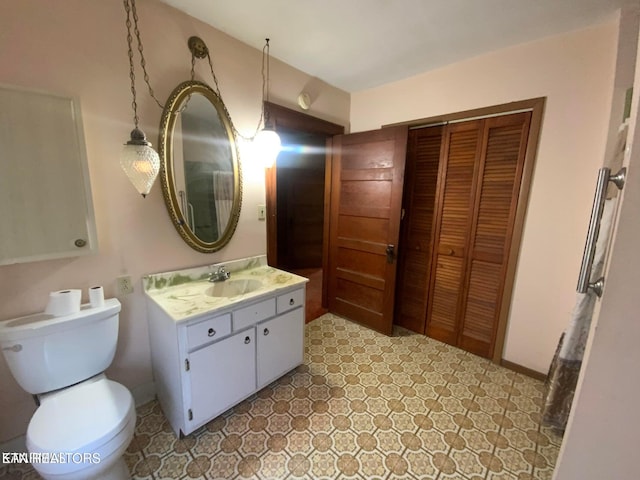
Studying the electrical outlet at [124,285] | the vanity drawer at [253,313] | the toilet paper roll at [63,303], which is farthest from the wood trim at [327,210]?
the toilet paper roll at [63,303]

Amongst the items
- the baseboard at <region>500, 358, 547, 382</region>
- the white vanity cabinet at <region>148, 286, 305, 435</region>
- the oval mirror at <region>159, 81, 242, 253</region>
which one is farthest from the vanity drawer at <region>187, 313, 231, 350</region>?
the baseboard at <region>500, 358, 547, 382</region>

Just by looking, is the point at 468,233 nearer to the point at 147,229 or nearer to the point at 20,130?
the point at 147,229

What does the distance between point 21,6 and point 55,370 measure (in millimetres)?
1630

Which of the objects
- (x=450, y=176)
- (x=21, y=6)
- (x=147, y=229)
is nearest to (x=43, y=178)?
(x=147, y=229)

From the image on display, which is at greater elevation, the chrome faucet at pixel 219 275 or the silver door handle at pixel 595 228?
the silver door handle at pixel 595 228

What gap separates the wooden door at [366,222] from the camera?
2379 mm

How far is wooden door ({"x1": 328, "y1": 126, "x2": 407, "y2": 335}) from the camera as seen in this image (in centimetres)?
238

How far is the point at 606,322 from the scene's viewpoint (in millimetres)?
706

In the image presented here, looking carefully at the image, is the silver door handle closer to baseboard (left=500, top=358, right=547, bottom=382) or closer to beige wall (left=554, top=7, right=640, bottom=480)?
beige wall (left=554, top=7, right=640, bottom=480)

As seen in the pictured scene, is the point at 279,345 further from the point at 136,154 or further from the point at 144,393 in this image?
the point at 136,154

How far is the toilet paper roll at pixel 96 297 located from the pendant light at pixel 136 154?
558 mm

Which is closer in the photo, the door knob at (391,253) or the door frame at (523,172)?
the door frame at (523,172)

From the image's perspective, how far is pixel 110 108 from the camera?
4.70ft

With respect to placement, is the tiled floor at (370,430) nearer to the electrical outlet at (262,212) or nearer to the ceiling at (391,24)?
the electrical outlet at (262,212)
